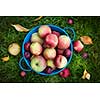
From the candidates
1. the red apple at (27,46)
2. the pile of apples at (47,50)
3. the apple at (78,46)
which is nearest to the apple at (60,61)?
the pile of apples at (47,50)

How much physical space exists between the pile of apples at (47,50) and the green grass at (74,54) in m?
0.05

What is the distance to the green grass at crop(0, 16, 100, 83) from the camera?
1528 millimetres

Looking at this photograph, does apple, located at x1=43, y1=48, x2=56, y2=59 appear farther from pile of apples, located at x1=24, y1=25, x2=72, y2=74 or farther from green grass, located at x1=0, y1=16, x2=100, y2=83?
green grass, located at x1=0, y1=16, x2=100, y2=83

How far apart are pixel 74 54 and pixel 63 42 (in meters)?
0.12

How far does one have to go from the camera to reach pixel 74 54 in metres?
1.53

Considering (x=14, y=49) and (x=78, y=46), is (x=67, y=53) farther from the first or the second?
(x=14, y=49)

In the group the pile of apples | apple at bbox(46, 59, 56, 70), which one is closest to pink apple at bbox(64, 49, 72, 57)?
the pile of apples

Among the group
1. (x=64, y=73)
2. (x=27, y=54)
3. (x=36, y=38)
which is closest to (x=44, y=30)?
(x=36, y=38)

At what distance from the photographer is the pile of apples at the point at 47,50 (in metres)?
1.50

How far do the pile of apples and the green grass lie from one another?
0.17 feet

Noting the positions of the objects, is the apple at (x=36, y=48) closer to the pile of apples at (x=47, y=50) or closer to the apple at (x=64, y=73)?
the pile of apples at (x=47, y=50)
